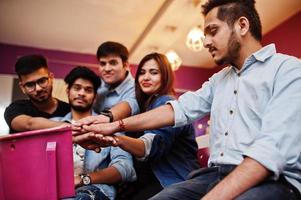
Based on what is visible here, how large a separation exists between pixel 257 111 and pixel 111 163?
811 millimetres

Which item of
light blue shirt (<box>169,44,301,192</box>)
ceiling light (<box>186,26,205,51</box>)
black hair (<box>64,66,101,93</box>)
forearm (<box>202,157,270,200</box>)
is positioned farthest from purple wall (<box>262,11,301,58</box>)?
forearm (<box>202,157,270,200</box>)

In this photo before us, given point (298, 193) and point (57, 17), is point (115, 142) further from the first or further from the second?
point (57, 17)

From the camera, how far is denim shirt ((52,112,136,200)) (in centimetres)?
168

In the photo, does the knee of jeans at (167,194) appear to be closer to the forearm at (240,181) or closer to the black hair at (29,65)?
the forearm at (240,181)

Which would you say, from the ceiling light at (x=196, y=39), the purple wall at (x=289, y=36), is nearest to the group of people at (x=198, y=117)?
the ceiling light at (x=196, y=39)

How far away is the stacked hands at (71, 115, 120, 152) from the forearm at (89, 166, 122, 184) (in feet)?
0.45

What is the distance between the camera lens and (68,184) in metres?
1.26

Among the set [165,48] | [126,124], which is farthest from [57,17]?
[126,124]

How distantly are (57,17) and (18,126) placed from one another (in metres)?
2.65

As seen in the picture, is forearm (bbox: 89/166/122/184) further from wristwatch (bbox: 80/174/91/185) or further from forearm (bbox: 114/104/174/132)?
forearm (bbox: 114/104/174/132)

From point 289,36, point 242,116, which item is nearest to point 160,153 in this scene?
point 242,116

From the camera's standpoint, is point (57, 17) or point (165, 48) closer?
point (57, 17)

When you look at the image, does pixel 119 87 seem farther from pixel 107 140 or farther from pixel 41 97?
pixel 107 140

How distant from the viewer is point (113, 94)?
7.63 ft
